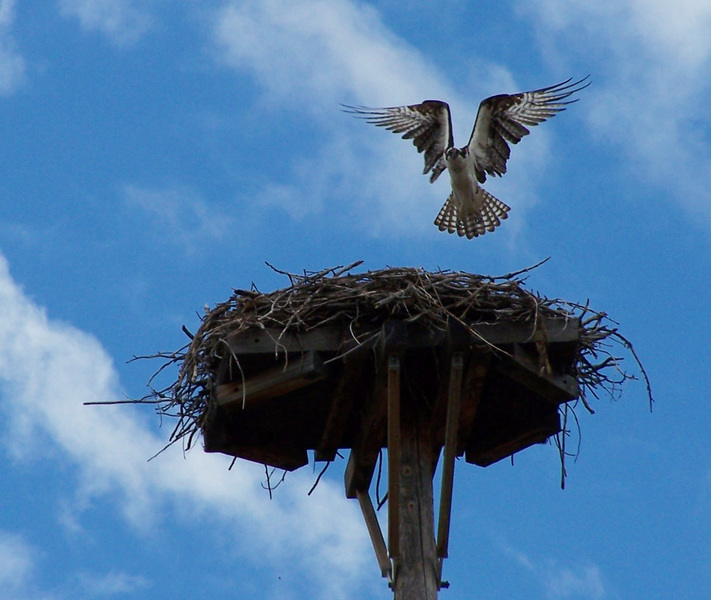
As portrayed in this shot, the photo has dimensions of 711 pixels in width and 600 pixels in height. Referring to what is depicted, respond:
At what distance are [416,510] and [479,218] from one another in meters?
6.44

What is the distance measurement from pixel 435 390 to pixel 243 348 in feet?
3.47

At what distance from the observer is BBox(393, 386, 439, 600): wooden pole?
6066mm

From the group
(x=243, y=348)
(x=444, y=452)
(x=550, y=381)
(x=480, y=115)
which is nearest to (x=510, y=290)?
(x=550, y=381)

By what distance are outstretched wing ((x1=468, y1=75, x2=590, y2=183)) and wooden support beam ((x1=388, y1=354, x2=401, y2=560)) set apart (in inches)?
243

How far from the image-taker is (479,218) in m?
12.4

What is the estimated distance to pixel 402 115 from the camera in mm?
12523

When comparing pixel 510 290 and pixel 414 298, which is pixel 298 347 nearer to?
pixel 414 298

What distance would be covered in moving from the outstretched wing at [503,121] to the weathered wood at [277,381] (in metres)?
5.92

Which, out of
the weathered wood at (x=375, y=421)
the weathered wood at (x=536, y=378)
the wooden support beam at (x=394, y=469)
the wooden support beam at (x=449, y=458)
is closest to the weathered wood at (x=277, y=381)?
the weathered wood at (x=375, y=421)

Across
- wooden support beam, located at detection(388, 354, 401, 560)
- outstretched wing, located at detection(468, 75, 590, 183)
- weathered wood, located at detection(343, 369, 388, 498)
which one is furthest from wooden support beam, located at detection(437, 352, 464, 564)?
outstretched wing, located at detection(468, 75, 590, 183)

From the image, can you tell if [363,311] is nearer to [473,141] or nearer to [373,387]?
[373,387]

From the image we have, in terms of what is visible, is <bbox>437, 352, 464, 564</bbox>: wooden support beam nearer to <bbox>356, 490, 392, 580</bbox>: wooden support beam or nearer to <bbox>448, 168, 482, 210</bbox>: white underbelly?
<bbox>356, 490, 392, 580</bbox>: wooden support beam

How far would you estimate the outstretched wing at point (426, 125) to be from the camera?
40.9 feet

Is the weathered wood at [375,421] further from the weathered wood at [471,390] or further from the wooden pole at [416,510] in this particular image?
the weathered wood at [471,390]
